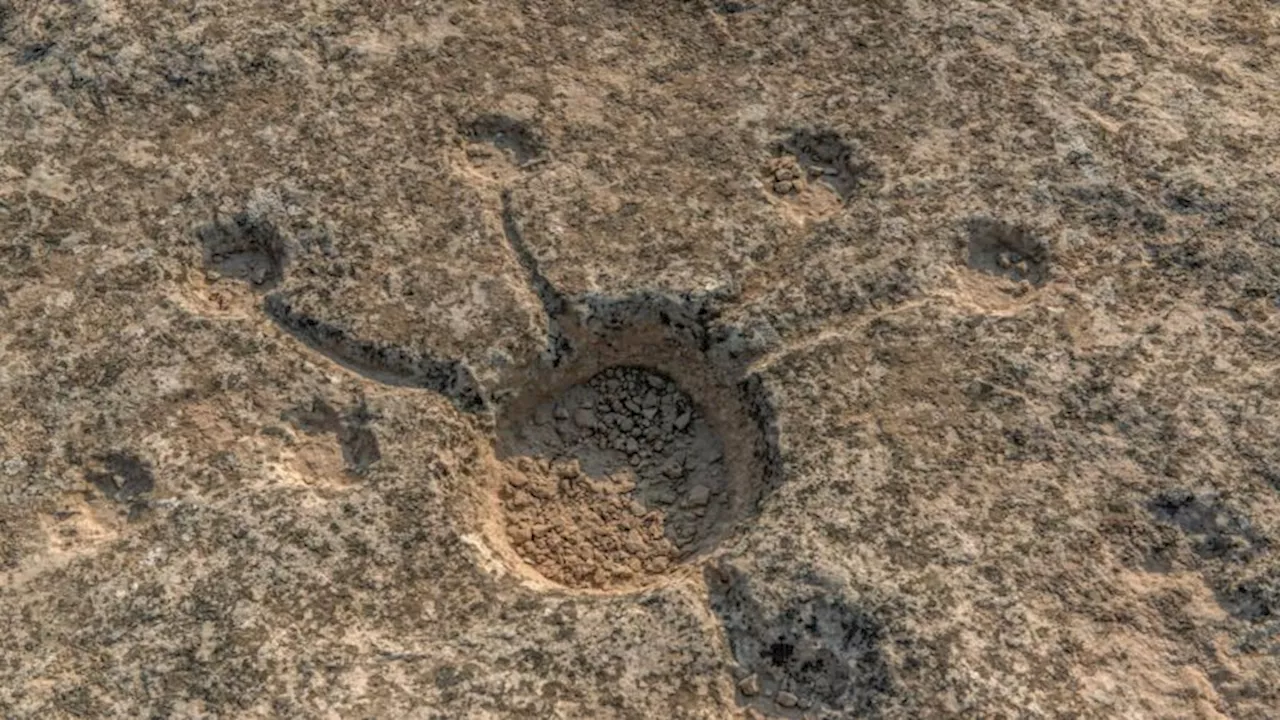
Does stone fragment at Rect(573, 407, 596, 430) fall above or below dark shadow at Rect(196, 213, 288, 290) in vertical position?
below

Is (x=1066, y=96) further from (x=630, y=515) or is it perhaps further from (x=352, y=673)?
(x=352, y=673)

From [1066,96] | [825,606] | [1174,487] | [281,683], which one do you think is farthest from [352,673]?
[1066,96]

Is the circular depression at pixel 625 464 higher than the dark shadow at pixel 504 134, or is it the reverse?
the dark shadow at pixel 504 134

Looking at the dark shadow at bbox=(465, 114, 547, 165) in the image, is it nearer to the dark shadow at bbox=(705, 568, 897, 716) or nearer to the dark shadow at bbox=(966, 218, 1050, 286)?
the dark shadow at bbox=(966, 218, 1050, 286)

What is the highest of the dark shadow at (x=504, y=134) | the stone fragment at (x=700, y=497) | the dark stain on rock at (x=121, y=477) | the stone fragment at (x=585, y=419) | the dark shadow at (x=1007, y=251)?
the dark shadow at (x=504, y=134)

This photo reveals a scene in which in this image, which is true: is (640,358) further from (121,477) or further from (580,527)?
(121,477)

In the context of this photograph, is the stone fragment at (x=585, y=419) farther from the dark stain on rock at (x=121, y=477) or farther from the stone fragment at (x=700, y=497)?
the dark stain on rock at (x=121, y=477)

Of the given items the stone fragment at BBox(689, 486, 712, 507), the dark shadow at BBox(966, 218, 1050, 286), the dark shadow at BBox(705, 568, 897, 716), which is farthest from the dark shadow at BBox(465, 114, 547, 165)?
the dark shadow at BBox(705, 568, 897, 716)

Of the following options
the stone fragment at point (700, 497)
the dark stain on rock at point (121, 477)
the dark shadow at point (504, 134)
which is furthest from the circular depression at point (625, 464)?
the dark stain on rock at point (121, 477)
